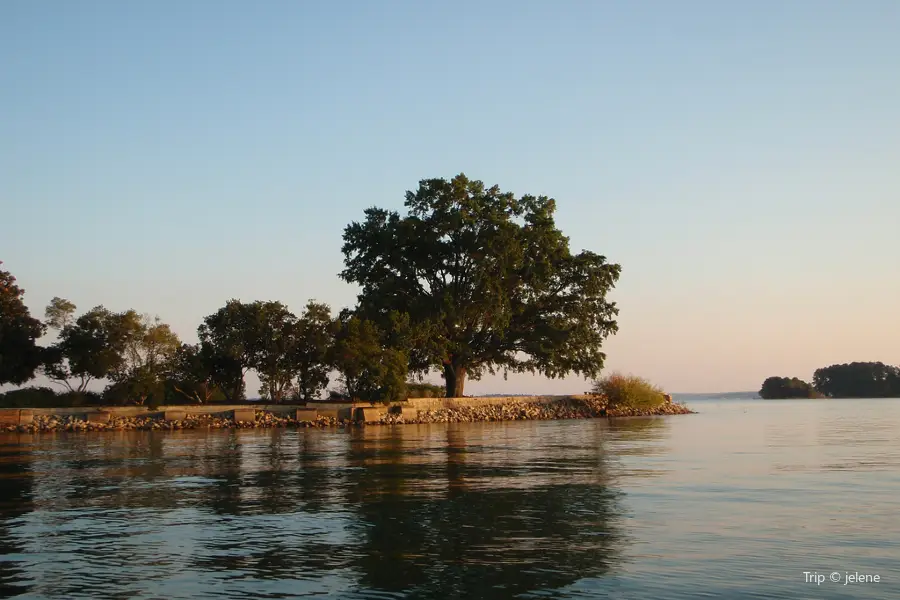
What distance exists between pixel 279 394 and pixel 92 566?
50.1 meters

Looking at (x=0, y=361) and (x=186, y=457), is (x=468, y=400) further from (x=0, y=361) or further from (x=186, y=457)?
(x=186, y=457)

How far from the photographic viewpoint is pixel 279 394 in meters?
60.6

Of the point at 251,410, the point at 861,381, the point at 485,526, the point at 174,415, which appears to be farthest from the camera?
the point at 861,381

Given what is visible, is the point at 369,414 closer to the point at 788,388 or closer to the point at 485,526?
the point at 485,526

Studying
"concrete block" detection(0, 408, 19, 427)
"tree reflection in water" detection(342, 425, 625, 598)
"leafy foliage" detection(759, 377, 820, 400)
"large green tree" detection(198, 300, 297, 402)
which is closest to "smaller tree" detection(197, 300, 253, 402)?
"large green tree" detection(198, 300, 297, 402)

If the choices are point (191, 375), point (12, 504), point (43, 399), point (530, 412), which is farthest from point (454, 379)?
point (12, 504)

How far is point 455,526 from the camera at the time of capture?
13648 mm

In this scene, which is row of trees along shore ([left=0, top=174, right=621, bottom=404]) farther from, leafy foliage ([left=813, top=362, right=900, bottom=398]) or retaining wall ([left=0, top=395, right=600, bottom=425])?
leafy foliage ([left=813, top=362, right=900, bottom=398])

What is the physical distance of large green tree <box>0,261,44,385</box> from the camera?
181ft

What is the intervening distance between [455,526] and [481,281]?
154 feet

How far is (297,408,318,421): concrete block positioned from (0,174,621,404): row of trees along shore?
356 centimetres

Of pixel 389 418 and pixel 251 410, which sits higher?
pixel 251 410

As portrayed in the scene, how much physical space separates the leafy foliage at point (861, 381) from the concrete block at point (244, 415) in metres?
117

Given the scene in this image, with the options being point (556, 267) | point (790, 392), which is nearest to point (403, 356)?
point (556, 267)
